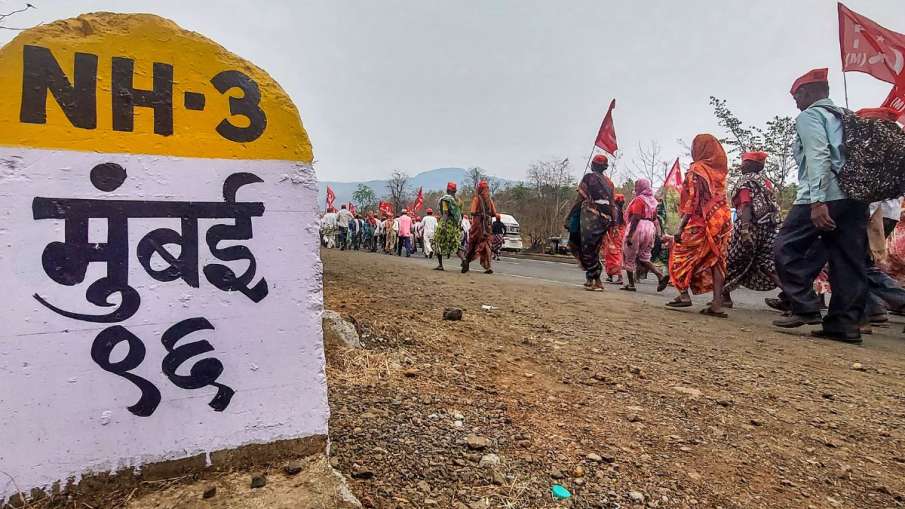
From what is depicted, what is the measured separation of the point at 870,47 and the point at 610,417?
6.08 m

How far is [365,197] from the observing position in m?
48.7

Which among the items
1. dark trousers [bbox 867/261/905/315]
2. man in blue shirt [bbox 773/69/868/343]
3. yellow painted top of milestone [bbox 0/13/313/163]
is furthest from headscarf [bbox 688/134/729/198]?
yellow painted top of milestone [bbox 0/13/313/163]

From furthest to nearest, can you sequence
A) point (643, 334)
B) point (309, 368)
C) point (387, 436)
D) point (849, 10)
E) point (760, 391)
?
1. point (849, 10)
2. point (643, 334)
3. point (760, 391)
4. point (387, 436)
5. point (309, 368)

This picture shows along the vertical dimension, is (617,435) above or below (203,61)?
below

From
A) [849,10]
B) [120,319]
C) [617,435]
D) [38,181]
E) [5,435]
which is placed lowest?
[617,435]

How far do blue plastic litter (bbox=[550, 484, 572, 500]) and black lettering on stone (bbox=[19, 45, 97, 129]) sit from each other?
1558 millimetres

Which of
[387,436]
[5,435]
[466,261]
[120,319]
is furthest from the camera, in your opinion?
[466,261]

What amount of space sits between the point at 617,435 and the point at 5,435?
5.91 ft

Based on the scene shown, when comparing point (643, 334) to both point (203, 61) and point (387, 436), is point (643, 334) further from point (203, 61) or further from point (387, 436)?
point (203, 61)

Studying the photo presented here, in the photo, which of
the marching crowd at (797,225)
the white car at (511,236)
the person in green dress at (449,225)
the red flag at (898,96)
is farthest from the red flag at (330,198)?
the red flag at (898,96)

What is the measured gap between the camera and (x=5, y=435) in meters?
1.12

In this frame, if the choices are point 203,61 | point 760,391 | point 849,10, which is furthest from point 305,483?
point 849,10

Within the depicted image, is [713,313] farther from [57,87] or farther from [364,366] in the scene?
[57,87]

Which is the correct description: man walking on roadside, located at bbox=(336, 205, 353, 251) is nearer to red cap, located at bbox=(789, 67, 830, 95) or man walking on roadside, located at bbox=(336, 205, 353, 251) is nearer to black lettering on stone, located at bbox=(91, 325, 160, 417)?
red cap, located at bbox=(789, 67, 830, 95)
